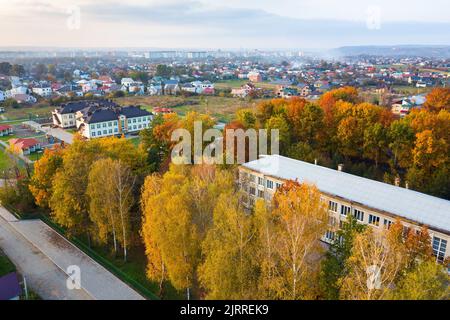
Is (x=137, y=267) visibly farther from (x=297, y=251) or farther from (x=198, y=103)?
(x=198, y=103)

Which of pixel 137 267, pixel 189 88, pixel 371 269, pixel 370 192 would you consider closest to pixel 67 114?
pixel 137 267

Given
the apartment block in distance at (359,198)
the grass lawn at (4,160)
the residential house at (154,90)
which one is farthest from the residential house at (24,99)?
the apartment block in distance at (359,198)

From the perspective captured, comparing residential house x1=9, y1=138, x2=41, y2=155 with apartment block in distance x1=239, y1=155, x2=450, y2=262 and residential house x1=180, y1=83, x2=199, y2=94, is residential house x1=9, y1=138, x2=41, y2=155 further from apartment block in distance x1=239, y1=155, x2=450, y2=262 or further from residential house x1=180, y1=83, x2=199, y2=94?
residential house x1=180, y1=83, x2=199, y2=94

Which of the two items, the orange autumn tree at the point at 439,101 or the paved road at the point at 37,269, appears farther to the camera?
the orange autumn tree at the point at 439,101

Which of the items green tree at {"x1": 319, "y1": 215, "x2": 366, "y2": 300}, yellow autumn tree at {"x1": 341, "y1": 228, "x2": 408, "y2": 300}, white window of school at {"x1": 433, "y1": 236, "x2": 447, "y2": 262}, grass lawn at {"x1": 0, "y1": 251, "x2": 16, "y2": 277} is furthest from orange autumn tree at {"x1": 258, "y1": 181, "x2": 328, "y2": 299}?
grass lawn at {"x1": 0, "y1": 251, "x2": 16, "y2": 277}

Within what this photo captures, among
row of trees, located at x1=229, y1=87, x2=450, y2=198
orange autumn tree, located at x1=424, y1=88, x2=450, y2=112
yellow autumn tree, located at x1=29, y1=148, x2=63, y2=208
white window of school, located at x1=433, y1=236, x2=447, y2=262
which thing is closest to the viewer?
white window of school, located at x1=433, y1=236, x2=447, y2=262

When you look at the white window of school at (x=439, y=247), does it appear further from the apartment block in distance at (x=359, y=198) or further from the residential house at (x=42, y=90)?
the residential house at (x=42, y=90)
